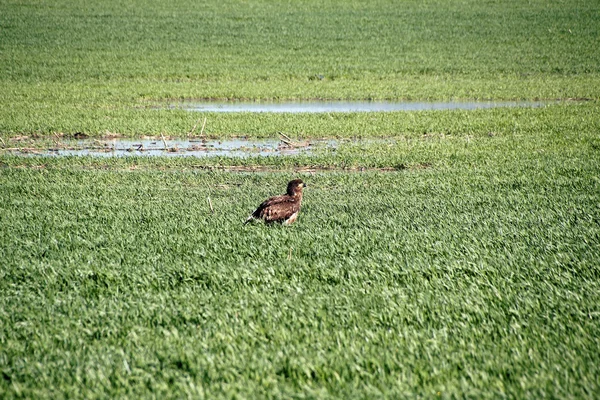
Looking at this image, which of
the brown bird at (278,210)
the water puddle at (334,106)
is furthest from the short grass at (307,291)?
the water puddle at (334,106)

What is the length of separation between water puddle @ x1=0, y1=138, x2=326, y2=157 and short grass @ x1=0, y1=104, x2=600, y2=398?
430 centimetres

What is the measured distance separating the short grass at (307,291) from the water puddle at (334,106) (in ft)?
42.5

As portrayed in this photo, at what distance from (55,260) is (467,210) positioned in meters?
6.38

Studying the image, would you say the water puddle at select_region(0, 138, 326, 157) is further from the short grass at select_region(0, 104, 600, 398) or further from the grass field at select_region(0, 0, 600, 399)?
the short grass at select_region(0, 104, 600, 398)

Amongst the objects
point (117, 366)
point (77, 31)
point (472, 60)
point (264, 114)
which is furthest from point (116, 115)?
point (77, 31)

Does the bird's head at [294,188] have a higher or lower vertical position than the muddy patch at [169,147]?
higher

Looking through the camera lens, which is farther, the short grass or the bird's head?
the bird's head

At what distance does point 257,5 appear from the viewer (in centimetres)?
6094

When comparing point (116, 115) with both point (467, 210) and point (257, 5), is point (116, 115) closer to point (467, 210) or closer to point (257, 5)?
point (467, 210)

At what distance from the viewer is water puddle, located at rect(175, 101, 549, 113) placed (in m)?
27.2

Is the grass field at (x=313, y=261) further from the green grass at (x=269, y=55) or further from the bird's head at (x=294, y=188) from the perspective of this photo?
the green grass at (x=269, y=55)

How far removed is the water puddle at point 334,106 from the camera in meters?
27.2

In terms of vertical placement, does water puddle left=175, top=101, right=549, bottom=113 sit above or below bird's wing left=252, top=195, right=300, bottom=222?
below

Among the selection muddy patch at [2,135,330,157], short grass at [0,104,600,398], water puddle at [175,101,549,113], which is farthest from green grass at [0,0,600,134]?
short grass at [0,104,600,398]
